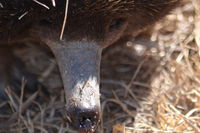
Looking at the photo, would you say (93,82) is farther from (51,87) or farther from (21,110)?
(51,87)

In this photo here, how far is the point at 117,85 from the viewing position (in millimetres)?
2609

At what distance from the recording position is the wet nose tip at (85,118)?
175cm

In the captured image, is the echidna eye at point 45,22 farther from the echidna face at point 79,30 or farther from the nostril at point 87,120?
the nostril at point 87,120

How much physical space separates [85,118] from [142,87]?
877 mm

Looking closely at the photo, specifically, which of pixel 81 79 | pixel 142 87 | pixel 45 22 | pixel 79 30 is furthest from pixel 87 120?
pixel 142 87

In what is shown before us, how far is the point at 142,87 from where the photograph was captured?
2596 mm

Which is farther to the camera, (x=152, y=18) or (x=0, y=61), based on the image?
(x=0, y=61)

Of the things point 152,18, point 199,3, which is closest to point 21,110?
point 152,18

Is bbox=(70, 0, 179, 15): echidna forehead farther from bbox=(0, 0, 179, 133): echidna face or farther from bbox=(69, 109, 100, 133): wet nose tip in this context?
bbox=(69, 109, 100, 133): wet nose tip

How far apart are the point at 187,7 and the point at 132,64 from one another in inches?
26.4

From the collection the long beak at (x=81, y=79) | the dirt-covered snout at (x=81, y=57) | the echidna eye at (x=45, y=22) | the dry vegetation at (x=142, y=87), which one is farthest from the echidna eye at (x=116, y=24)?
the dry vegetation at (x=142, y=87)

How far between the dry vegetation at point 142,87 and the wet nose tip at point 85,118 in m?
0.36

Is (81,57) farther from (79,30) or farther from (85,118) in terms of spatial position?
(85,118)

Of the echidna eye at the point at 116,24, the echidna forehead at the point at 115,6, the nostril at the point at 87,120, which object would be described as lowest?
the nostril at the point at 87,120
